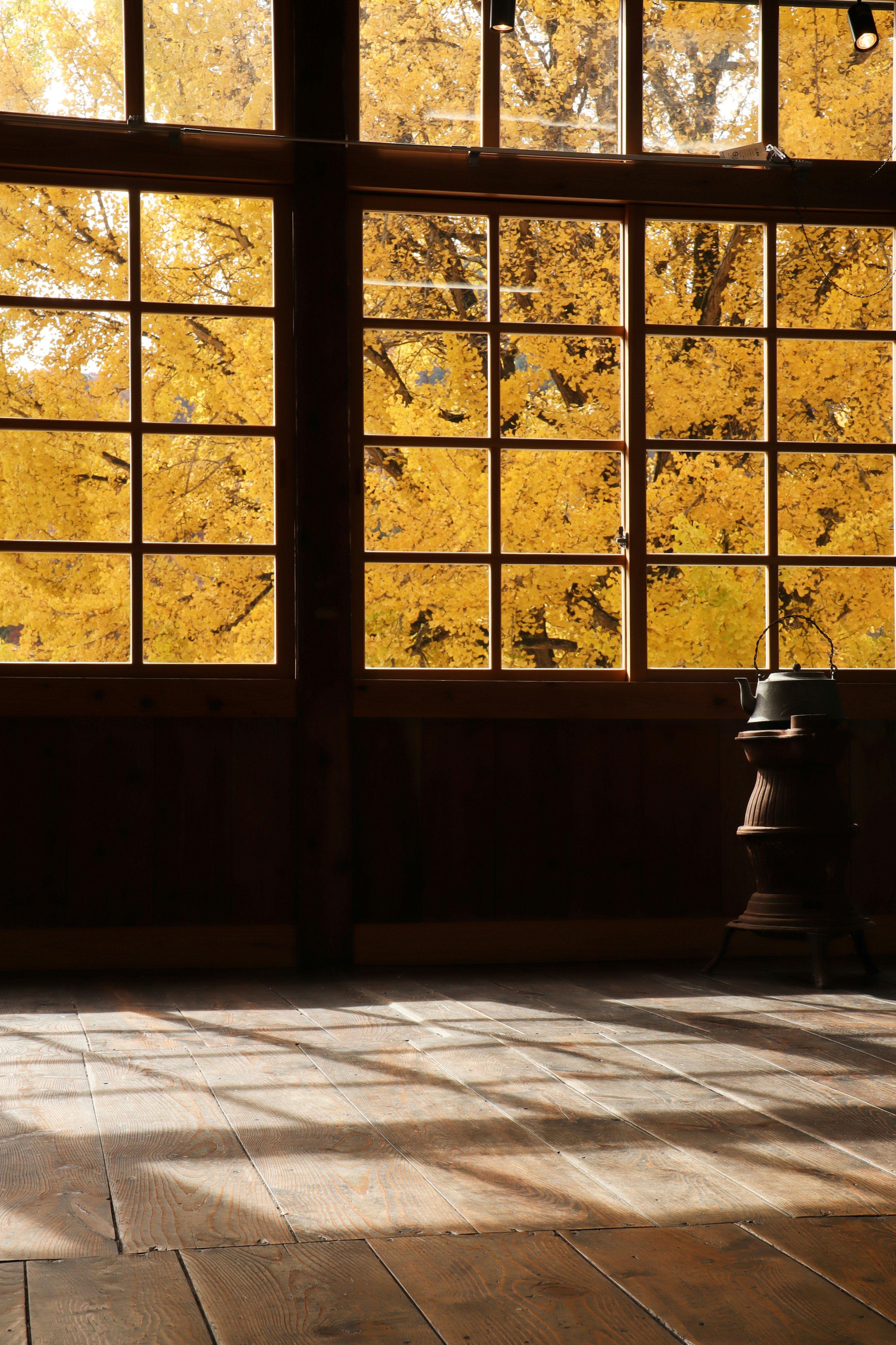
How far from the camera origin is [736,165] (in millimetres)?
4379

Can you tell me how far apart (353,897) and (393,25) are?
277 centimetres

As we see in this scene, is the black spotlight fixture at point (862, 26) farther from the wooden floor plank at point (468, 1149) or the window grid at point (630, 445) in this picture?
the wooden floor plank at point (468, 1149)

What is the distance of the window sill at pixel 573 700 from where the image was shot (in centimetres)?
415

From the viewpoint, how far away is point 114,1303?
1551mm

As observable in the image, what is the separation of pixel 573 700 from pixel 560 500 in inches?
26.0

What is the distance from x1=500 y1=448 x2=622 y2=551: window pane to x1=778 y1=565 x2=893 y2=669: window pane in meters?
0.63

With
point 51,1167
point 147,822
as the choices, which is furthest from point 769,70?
point 51,1167

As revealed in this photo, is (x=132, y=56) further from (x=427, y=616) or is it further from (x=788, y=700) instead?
(x=788, y=700)

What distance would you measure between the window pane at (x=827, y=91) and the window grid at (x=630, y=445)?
261mm

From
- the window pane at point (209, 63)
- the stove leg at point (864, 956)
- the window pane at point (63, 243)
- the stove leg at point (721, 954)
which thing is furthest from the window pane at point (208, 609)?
the stove leg at point (864, 956)

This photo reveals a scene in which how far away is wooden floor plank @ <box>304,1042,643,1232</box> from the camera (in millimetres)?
1867

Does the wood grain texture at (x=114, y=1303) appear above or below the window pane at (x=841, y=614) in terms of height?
below

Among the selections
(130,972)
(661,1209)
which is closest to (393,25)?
(130,972)

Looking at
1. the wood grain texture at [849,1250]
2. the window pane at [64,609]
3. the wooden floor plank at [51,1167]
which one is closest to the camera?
the wood grain texture at [849,1250]
